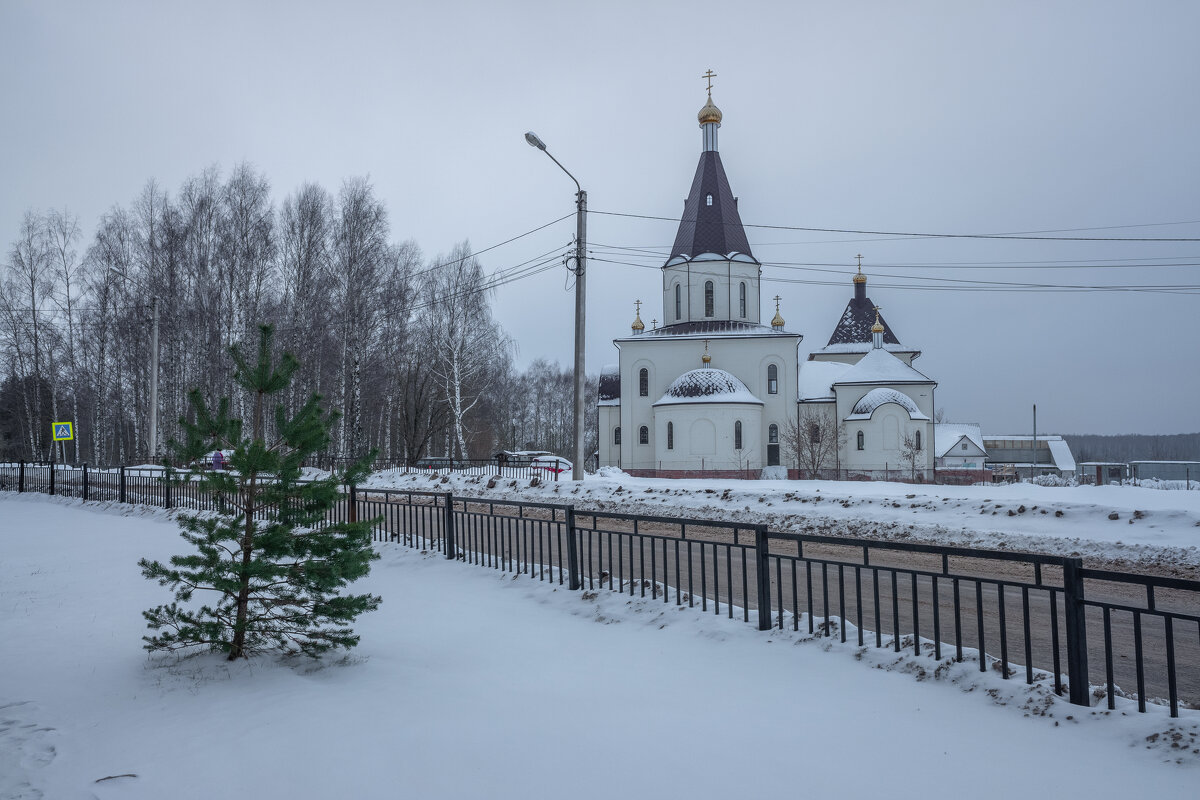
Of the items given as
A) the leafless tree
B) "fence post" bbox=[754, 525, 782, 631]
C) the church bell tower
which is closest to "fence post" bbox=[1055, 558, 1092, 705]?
"fence post" bbox=[754, 525, 782, 631]

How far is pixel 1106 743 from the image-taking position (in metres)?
3.51

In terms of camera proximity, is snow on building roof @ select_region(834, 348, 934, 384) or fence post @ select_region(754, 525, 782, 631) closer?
fence post @ select_region(754, 525, 782, 631)

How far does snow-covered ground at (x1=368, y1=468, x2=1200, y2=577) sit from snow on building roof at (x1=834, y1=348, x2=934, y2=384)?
805 inches

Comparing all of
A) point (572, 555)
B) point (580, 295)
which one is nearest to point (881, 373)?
point (580, 295)

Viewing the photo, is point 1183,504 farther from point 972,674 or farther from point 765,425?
point 765,425

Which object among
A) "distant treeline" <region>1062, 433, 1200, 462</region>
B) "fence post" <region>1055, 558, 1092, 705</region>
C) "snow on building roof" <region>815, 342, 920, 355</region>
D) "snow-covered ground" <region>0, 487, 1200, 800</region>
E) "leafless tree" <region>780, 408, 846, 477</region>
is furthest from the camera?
"distant treeline" <region>1062, 433, 1200, 462</region>

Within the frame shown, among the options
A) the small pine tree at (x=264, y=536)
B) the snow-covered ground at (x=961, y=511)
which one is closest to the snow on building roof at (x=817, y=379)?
the snow-covered ground at (x=961, y=511)

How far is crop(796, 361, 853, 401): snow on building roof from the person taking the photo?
39.2 m

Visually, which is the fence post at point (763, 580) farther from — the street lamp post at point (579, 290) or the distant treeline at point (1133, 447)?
the distant treeline at point (1133, 447)

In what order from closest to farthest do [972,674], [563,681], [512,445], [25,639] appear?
[972,674], [563,681], [25,639], [512,445]

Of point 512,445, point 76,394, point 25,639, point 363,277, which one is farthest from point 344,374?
point 512,445

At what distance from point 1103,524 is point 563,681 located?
1046cm

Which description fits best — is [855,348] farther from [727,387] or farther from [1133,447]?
[1133,447]

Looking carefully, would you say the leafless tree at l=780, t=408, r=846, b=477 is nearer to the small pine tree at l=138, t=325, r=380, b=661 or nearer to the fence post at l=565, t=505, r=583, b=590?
the fence post at l=565, t=505, r=583, b=590
